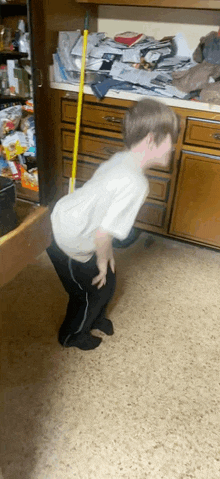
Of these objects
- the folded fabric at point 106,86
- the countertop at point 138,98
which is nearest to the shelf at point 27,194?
the countertop at point 138,98

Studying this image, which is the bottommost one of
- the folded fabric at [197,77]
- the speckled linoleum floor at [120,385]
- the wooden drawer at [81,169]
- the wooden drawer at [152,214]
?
the speckled linoleum floor at [120,385]

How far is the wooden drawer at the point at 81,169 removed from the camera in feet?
7.02

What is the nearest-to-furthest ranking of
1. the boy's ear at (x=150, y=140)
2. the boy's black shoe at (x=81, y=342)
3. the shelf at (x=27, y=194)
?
the boy's ear at (x=150, y=140) → the boy's black shoe at (x=81, y=342) → the shelf at (x=27, y=194)

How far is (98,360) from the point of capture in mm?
1415

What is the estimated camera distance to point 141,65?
1.90 meters

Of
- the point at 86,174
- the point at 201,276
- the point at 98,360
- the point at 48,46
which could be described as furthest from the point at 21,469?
the point at 48,46

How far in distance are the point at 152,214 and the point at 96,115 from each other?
0.66m

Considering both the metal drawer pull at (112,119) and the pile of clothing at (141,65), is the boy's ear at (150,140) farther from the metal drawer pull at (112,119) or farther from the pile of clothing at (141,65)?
the metal drawer pull at (112,119)

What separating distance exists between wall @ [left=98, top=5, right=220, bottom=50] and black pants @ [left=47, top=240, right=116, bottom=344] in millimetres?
1603

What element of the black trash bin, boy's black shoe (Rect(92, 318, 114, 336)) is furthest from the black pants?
the black trash bin

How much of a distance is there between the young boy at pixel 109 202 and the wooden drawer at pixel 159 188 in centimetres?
86

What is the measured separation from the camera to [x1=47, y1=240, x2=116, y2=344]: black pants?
122cm

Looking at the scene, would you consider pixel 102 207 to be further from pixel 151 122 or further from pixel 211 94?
pixel 211 94

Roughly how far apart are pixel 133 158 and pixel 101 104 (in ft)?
3.35
